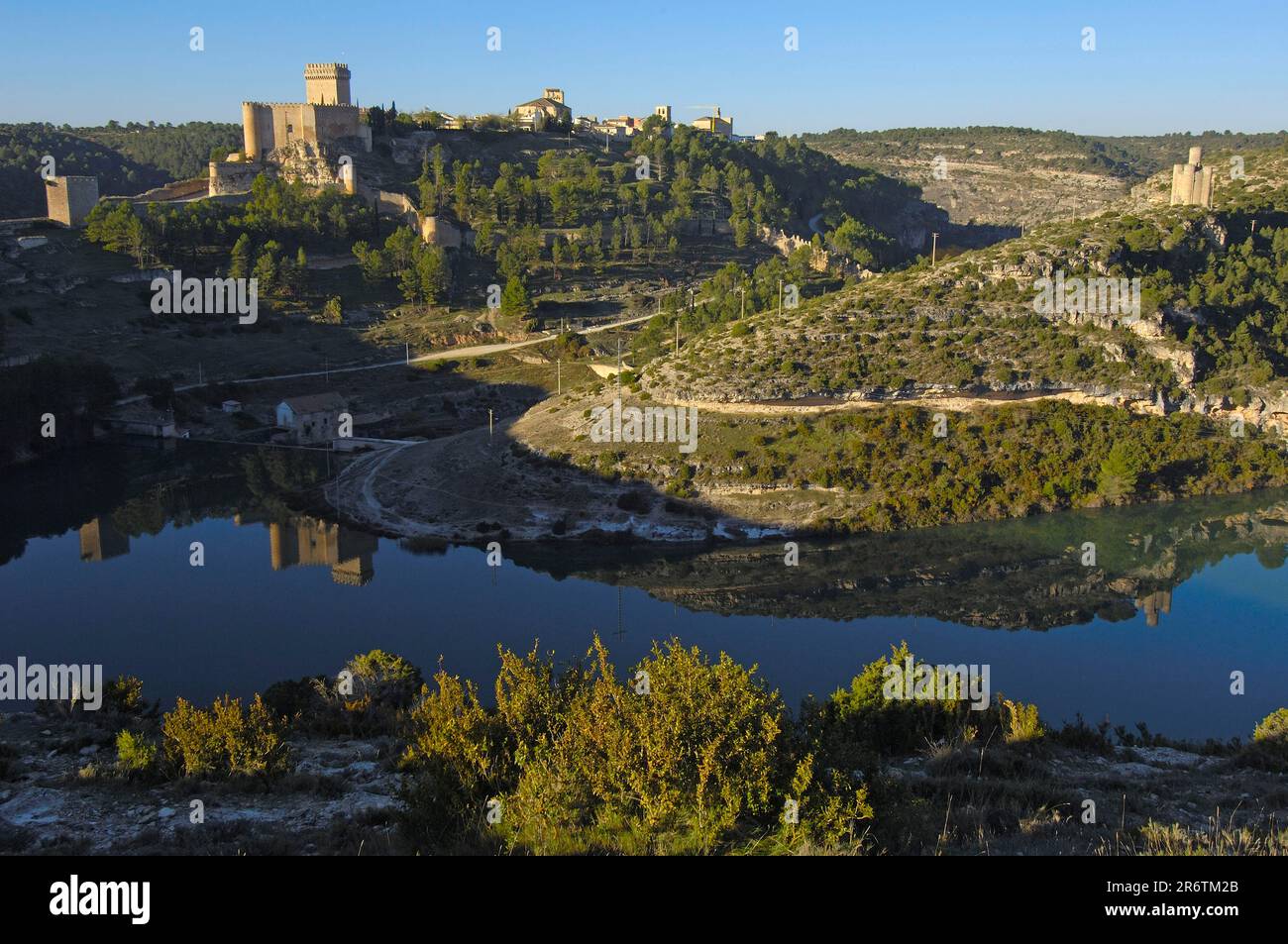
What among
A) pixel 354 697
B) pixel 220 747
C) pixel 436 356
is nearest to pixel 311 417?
pixel 436 356

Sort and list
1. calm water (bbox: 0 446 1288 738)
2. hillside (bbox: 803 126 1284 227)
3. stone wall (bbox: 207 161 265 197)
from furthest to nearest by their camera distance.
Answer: hillside (bbox: 803 126 1284 227), stone wall (bbox: 207 161 265 197), calm water (bbox: 0 446 1288 738)

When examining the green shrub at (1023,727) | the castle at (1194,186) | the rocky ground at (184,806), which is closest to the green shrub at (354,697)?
the rocky ground at (184,806)

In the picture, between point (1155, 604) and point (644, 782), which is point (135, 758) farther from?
point (1155, 604)

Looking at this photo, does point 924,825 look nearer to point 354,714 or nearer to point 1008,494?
point 354,714

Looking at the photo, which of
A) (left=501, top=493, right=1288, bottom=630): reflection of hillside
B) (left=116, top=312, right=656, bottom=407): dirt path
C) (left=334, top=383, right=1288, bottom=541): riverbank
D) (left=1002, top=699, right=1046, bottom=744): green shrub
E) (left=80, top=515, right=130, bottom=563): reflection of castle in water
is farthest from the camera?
(left=116, top=312, right=656, bottom=407): dirt path

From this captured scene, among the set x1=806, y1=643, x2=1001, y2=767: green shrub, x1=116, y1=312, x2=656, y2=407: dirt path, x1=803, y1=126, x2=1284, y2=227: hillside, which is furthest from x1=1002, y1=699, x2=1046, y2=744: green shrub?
x1=803, y1=126, x2=1284, y2=227: hillside

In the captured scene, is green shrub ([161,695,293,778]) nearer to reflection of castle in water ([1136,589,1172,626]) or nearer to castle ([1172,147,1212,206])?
reflection of castle in water ([1136,589,1172,626])
